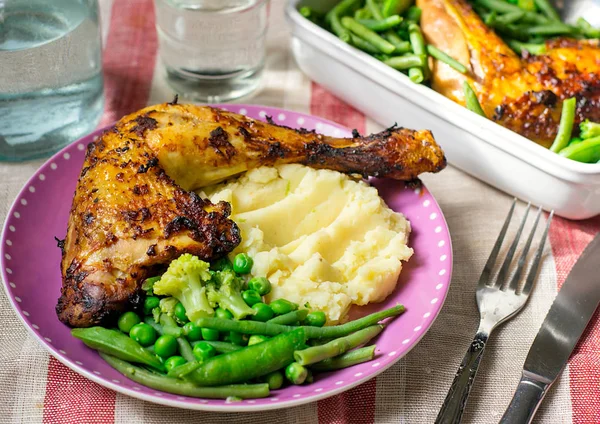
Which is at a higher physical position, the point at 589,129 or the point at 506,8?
the point at 506,8

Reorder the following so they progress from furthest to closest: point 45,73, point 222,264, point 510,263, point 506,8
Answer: point 506,8, point 45,73, point 510,263, point 222,264

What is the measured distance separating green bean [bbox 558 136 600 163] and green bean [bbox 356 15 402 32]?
1.51m

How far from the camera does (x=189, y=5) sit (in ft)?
16.4

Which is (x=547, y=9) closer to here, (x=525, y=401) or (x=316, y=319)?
(x=525, y=401)

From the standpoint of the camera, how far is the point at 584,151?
4371mm

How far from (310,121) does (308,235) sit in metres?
1.12

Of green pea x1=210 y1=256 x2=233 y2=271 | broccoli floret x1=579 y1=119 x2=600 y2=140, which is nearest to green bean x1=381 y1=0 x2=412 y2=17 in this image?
broccoli floret x1=579 y1=119 x2=600 y2=140

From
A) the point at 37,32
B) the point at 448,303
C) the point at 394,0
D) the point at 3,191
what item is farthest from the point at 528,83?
the point at 3,191

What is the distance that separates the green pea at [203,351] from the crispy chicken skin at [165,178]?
0.42 m

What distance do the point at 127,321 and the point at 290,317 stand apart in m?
0.75

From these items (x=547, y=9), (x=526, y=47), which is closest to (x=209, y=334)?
(x=526, y=47)

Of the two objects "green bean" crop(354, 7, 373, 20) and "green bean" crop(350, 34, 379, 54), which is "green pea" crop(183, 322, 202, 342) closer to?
"green bean" crop(350, 34, 379, 54)

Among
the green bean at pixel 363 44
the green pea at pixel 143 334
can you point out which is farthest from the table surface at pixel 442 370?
the green bean at pixel 363 44

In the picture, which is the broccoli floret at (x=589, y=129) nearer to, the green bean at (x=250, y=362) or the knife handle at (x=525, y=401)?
the knife handle at (x=525, y=401)
